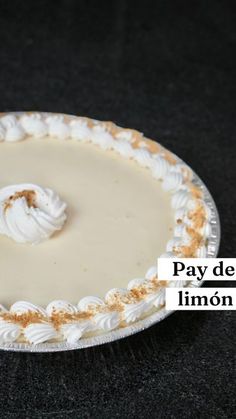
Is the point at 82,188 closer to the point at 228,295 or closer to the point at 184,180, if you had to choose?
the point at 184,180

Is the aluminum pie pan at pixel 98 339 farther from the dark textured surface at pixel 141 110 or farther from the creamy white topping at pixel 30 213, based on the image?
the creamy white topping at pixel 30 213

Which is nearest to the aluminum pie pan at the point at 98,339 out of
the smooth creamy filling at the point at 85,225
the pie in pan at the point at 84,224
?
the pie in pan at the point at 84,224

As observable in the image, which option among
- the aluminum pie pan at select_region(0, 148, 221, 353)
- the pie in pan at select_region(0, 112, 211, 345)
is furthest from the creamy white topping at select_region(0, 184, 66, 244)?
the aluminum pie pan at select_region(0, 148, 221, 353)

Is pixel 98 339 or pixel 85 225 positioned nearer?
pixel 98 339

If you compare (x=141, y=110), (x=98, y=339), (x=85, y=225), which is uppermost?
(x=141, y=110)

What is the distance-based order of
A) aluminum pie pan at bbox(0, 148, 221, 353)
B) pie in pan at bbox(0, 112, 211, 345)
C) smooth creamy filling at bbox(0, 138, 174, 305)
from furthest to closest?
smooth creamy filling at bbox(0, 138, 174, 305) → pie in pan at bbox(0, 112, 211, 345) → aluminum pie pan at bbox(0, 148, 221, 353)

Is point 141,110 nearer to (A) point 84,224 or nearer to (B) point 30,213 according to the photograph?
(A) point 84,224

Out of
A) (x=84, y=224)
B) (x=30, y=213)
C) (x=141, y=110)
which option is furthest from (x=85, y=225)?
(x=141, y=110)

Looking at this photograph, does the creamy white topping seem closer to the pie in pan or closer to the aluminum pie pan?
the pie in pan
